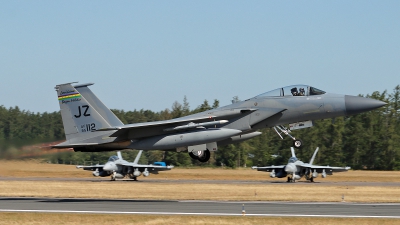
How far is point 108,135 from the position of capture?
22.4 meters

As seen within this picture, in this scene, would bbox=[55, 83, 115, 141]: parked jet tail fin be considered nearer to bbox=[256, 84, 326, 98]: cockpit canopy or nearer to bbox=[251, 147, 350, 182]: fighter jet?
bbox=[256, 84, 326, 98]: cockpit canopy

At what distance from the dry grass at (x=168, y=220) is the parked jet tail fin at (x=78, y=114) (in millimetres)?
3788

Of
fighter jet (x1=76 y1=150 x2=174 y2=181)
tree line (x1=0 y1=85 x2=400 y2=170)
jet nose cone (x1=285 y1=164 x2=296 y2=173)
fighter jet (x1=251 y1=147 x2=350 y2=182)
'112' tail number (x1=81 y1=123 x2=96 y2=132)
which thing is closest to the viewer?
'112' tail number (x1=81 y1=123 x2=96 y2=132)

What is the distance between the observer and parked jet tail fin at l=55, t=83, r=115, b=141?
22875 millimetres

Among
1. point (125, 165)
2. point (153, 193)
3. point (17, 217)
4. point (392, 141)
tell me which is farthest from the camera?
point (392, 141)

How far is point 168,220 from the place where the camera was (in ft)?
63.2

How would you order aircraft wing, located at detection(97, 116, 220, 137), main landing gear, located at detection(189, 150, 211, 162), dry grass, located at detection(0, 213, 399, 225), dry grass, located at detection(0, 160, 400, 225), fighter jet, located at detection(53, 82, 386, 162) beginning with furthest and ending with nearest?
main landing gear, located at detection(189, 150, 211, 162), aircraft wing, located at detection(97, 116, 220, 137), fighter jet, located at detection(53, 82, 386, 162), dry grass, located at detection(0, 160, 400, 225), dry grass, located at detection(0, 213, 399, 225)

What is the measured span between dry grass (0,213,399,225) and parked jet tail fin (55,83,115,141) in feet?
12.4

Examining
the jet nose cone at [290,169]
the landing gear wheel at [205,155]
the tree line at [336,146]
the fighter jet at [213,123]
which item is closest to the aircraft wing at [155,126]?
the fighter jet at [213,123]

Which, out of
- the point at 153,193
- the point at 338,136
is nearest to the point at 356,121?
the point at 338,136

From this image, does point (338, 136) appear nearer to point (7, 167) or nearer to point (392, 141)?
point (392, 141)

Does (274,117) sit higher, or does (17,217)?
(274,117)

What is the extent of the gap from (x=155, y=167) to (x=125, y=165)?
9.26ft

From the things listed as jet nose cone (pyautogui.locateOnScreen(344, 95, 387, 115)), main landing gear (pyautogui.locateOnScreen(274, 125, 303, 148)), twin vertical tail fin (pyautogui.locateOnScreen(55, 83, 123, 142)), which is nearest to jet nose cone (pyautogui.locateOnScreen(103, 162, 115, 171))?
twin vertical tail fin (pyautogui.locateOnScreen(55, 83, 123, 142))
